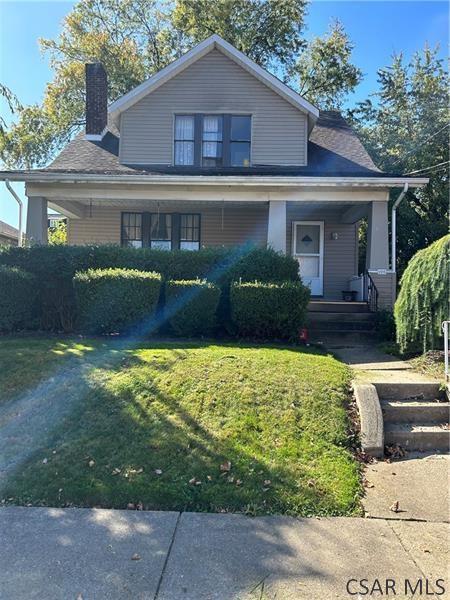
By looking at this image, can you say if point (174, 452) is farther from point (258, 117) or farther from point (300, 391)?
point (258, 117)

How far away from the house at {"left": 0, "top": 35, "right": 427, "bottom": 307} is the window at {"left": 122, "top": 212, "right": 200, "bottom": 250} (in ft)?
0.10

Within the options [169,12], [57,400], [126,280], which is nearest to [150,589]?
[57,400]

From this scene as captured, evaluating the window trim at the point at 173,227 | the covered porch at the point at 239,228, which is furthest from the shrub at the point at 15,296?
the window trim at the point at 173,227

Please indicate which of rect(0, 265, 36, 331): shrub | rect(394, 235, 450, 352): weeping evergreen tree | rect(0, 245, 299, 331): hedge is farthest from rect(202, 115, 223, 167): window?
rect(394, 235, 450, 352): weeping evergreen tree

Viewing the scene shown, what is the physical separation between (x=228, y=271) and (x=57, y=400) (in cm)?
433

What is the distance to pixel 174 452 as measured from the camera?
4.46 meters

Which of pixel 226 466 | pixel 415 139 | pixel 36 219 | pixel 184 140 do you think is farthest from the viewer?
pixel 415 139

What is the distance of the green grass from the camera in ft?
13.0

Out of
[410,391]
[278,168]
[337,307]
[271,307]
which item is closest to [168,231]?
[278,168]

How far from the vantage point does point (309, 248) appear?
544 inches

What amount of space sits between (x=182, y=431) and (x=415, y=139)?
Result: 1849 centimetres

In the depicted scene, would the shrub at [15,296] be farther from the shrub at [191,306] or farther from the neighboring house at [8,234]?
the neighboring house at [8,234]

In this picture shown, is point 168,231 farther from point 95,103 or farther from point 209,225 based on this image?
point 95,103

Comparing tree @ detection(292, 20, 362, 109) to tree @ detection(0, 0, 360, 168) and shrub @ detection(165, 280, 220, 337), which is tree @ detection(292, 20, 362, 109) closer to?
tree @ detection(0, 0, 360, 168)
